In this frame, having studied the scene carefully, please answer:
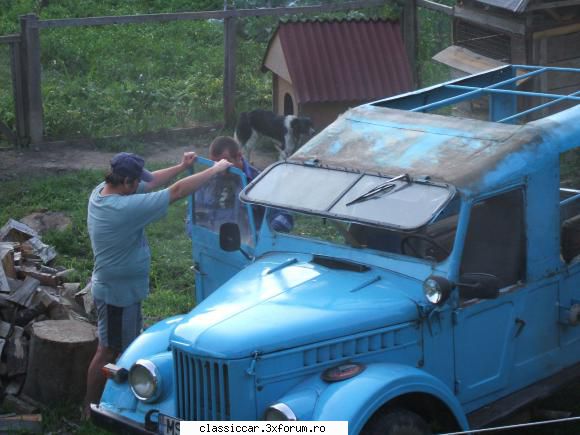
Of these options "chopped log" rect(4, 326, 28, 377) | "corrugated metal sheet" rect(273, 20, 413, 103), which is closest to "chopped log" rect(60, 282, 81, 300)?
"chopped log" rect(4, 326, 28, 377)

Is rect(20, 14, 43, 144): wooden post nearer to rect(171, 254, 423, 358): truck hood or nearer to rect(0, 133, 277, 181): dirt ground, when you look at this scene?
rect(0, 133, 277, 181): dirt ground

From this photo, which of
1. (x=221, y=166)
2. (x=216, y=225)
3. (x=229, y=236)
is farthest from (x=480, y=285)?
(x=216, y=225)

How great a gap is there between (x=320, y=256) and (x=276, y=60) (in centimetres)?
777

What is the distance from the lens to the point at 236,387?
5051 mm

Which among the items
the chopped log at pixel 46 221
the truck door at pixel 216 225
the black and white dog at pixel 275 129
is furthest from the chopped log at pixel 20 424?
the black and white dog at pixel 275 129

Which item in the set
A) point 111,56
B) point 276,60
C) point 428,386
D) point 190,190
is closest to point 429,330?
point 428,386

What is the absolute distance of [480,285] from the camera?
543 centimetres

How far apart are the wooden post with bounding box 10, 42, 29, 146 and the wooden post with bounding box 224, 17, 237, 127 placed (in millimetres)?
2713

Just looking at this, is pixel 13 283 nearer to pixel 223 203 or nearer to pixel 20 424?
pixel 20 424

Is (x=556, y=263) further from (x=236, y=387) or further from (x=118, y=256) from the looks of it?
(x=118, y=256)

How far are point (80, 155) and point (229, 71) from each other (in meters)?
2.40

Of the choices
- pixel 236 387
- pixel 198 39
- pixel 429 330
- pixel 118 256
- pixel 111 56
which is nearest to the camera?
pixel 236 387

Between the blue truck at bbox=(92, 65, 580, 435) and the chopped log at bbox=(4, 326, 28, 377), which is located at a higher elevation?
the blue truck at bbox=(92, 65, 580, 435)

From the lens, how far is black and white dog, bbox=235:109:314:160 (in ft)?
40.6
